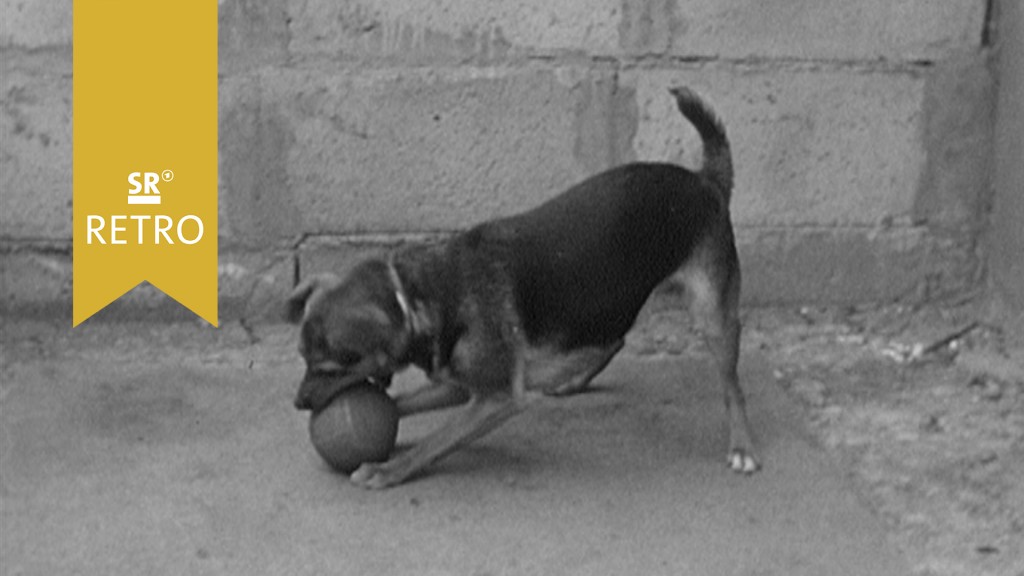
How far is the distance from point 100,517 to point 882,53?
3209mm

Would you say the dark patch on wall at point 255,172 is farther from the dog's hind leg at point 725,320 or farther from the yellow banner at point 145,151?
the dog's hind leg at point 725,320

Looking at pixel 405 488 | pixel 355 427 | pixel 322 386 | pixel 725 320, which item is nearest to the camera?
pixel 322 386

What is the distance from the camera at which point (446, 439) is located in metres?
4.44

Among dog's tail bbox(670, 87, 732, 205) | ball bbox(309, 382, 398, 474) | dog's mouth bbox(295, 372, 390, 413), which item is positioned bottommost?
ball bbox(309, 382, 398, 474)

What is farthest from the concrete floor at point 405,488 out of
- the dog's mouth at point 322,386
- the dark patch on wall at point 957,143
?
the dark patch on wall at point 957,143

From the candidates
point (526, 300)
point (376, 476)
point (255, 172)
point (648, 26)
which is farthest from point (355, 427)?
point (648, 26)

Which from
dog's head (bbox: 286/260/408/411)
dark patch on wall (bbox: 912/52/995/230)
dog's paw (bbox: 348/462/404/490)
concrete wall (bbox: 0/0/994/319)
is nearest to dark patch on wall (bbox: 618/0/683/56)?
concrete wall (bbox: 0/0/994/319)

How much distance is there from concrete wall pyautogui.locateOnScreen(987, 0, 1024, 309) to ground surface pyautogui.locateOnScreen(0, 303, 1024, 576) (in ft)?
0.97

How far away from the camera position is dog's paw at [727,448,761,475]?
4.63 metres

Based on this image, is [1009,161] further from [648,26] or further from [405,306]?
[405,306]

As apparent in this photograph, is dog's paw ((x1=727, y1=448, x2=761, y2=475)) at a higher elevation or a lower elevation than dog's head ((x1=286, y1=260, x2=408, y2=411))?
lower

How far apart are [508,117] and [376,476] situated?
5.62 ft

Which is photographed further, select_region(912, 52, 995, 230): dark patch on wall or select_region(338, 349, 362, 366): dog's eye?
select_region(912, 52, 995, 230): dark patch on wall

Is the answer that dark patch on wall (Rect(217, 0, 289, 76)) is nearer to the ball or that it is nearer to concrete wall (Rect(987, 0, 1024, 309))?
the ball
